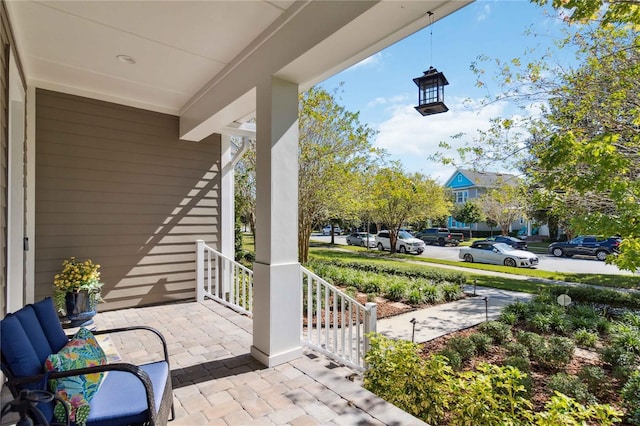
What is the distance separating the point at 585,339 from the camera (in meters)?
4.76

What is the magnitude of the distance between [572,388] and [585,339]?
86.4 inches

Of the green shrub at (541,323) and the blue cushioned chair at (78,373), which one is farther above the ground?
the blue cushioned chair at (78,373)

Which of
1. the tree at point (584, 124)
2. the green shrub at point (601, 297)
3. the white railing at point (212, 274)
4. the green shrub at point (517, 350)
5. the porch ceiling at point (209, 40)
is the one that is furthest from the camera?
the green shrub at point (601, 297)

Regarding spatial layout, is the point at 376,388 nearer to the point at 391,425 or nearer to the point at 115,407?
the point at 391,425

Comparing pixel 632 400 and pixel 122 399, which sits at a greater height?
pixel 122 399

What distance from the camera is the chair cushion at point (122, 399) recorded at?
159 cm

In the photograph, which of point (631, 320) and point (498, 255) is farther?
point (498, 255)

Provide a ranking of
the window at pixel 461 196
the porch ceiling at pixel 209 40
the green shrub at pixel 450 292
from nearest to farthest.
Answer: the porch ceiling at pixel 209 40, the green shrub at pixel 450 292, the window at pixel 461 196

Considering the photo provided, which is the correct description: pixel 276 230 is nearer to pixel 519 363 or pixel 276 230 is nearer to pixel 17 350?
pixel 17 350

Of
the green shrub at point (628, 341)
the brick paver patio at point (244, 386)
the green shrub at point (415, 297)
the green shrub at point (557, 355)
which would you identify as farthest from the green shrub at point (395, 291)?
the brick paver patio at point (244, 386)

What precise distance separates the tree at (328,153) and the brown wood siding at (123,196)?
3.50 meters

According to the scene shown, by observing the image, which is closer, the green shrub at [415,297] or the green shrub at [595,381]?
the green shrub at [595,381]

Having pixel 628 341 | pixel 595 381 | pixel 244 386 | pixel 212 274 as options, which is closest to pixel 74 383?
pixel 244 386

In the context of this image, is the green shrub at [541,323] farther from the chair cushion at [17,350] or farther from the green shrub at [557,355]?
the chair cushion at [17,350]
